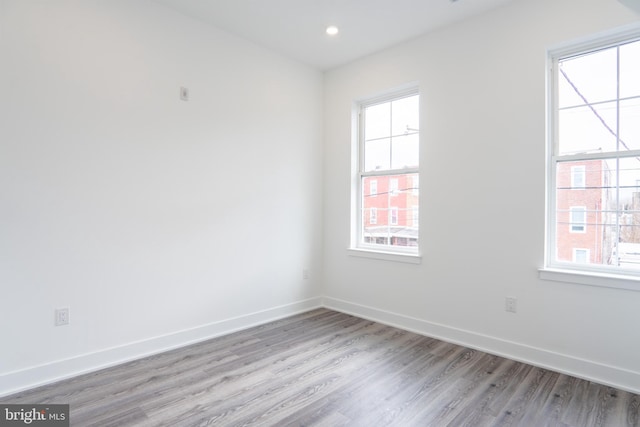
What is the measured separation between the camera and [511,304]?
108 inches

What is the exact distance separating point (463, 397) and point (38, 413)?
2534 millimetres

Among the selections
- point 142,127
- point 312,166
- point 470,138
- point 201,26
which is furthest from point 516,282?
point 201,26

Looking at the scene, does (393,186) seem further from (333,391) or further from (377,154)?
(333,391)

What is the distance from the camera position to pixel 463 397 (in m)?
2.16

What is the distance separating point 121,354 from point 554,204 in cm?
351

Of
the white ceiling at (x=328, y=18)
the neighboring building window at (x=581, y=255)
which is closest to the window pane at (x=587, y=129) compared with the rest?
the neighboring building window at (x=581, y=255)

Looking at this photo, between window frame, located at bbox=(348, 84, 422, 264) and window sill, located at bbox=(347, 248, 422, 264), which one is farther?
window frame, located at bbox=(348, 84, 422, 264)

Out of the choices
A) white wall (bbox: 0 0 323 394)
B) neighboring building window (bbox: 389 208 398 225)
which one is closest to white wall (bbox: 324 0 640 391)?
neighboring building window (bbox: 389 208 398 225)

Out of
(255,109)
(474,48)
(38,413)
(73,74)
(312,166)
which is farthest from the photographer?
(312,166)

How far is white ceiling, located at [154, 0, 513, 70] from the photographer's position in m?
2.80

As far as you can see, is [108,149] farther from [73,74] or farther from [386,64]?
[386,64]

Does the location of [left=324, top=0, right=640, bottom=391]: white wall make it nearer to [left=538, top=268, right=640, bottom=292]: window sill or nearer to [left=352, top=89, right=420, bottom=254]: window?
[left=538, top=268, right=640, bottom=292]: window sill

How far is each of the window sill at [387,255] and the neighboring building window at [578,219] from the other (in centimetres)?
123

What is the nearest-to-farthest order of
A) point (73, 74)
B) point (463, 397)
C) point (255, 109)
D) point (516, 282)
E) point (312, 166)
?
point (463, 397)
point (73, 74)
point (516, 282)
point (255, 109)
point (312, 166)
